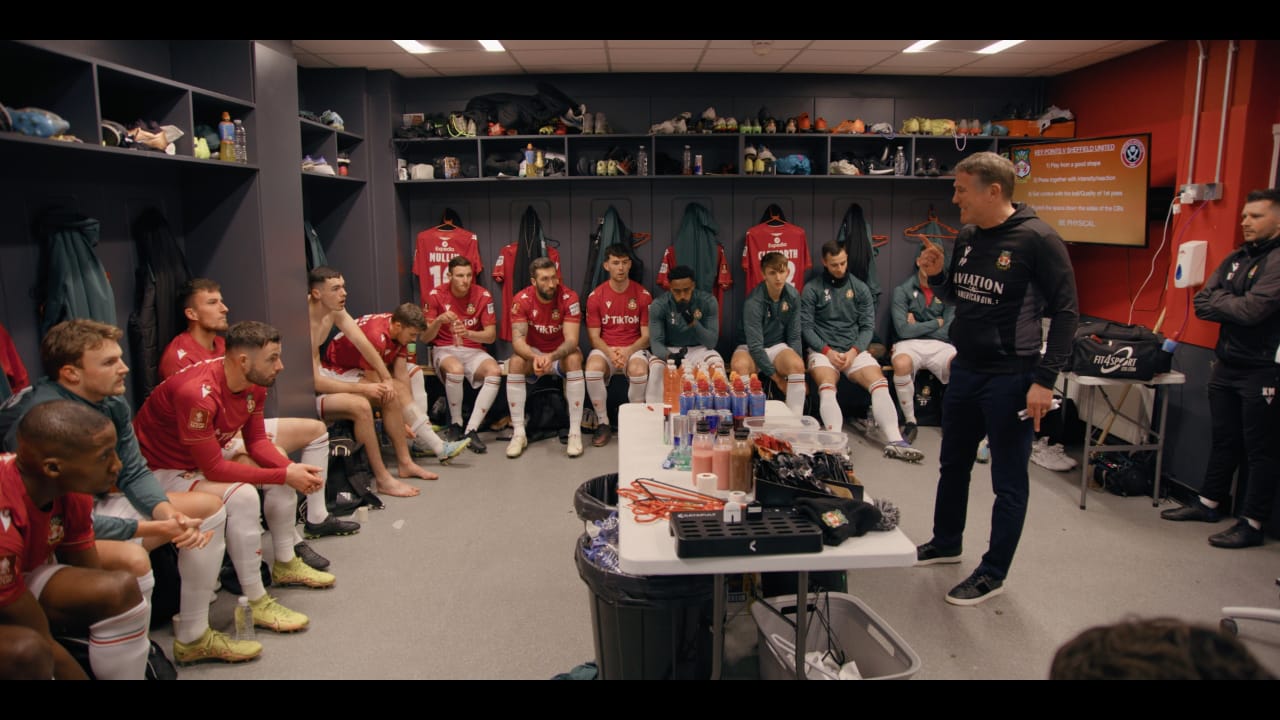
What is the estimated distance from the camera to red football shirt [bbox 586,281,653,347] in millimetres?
5453

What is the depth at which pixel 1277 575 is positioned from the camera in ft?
10.5

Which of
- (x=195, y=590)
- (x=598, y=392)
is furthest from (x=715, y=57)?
(x=195, y=590)

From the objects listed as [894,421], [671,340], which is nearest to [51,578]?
[671,340]

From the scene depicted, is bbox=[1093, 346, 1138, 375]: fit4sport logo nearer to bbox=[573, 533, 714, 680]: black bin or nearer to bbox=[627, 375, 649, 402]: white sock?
bbox=[627, 375, 649, 402]: white sock

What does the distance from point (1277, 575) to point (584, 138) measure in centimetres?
461

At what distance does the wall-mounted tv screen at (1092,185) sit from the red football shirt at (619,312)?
8.94 feet

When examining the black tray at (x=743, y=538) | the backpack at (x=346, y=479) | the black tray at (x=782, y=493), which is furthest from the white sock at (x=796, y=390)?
the black tray at (x=743, y=538)

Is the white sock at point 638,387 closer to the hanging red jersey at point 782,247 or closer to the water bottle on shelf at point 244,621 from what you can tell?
the hanging red jersey at point 782,247

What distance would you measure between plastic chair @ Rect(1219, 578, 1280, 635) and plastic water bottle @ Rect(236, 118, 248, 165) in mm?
4216

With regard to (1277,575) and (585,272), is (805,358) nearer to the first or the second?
(585,272)

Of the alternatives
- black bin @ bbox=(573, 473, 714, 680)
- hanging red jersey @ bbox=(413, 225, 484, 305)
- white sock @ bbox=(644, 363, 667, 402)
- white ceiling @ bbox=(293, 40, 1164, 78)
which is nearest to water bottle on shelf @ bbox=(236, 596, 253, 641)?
black bin @ bbox=(573, 473, 714, 680)

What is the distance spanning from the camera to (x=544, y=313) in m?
5.40

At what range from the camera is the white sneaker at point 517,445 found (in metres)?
4.92

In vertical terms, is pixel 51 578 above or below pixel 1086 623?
above
